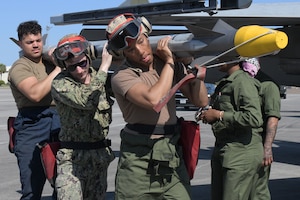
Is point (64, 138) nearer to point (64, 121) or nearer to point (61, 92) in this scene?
point (64, 121)

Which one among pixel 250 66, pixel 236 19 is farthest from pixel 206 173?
pixel 236 19

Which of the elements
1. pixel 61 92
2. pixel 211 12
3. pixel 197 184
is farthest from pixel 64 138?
pixel 197 184

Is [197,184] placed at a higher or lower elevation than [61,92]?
lower

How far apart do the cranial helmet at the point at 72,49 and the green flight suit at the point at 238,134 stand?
138 cm

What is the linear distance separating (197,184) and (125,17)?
5.34 m

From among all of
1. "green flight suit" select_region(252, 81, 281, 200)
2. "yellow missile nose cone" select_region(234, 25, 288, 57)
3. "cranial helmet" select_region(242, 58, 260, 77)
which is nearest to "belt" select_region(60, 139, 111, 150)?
"yellow missile nose cone" select_region(234, 25, 288, 57)

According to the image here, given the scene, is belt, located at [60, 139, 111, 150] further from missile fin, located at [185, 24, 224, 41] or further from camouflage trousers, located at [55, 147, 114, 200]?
missile fin, located at [185, 24, 224, 41]

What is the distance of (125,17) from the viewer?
3896 mm

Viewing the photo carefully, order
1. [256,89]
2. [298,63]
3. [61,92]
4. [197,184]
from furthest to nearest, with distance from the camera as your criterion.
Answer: [197,184] < [298,63] < [256,89] < [61,92]

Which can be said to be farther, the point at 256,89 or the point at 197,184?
the point at 197,184

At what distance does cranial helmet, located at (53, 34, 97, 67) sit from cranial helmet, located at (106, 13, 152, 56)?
1.39 ft

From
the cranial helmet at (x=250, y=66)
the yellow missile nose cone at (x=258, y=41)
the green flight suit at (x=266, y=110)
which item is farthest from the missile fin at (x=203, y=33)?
the green flight suit at (x=266, y=110)

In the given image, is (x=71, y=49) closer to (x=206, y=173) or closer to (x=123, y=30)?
(x=123, y=30)

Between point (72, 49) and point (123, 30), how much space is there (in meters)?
0.63
